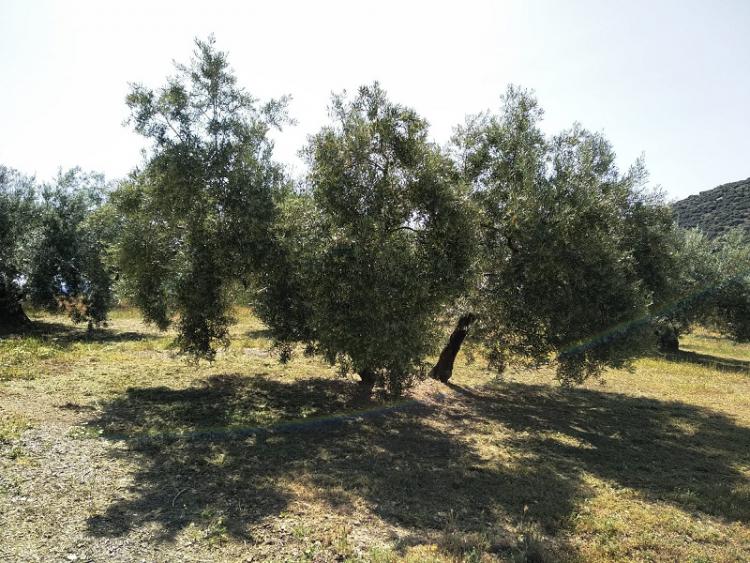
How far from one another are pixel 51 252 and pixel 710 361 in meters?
40.0

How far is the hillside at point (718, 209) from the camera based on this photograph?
77.2 m

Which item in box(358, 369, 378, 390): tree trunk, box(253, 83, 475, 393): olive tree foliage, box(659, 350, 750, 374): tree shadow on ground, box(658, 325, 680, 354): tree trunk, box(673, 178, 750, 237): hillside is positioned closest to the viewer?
box(253, 83, 475, 393): olive tree foliage

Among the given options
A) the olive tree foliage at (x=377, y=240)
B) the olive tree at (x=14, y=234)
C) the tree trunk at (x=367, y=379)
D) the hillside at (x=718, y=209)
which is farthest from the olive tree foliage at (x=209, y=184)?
the hillside at (x=718, y=209)

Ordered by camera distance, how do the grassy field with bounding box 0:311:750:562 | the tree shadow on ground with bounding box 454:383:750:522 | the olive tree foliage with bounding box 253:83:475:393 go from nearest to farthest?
the grassy field with bounding box 0:311:750:562
the tree shadow on ground with bounding box 454:383:750:522
the olive tree foliage with bounding box 253:83:475:393

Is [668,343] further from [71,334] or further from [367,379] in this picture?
[71,334]

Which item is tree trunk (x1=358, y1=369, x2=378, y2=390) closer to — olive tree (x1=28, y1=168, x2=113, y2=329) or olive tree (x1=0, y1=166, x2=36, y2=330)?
olive tree (x1=28, y1=168, x2=113, y2=329)

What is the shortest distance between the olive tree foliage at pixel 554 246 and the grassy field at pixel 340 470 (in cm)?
292

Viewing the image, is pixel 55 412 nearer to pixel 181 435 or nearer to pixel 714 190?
pixel 181 435

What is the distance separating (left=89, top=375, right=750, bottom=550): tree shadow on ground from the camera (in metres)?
8.88

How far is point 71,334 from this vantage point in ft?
91.4

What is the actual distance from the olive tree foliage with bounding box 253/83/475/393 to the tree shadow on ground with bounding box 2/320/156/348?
1621 cm

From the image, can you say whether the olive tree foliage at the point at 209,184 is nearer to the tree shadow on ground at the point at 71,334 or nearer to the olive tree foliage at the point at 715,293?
the tree shadow on ground at the point at 71,334

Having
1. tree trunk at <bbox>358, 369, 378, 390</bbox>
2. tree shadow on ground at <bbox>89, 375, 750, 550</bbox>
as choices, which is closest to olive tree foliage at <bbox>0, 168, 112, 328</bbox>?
tree shadow on ground at <bbox>89, 375, 750, 550</bbox>

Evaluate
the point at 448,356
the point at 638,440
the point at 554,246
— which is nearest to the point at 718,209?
the point at 448,356
